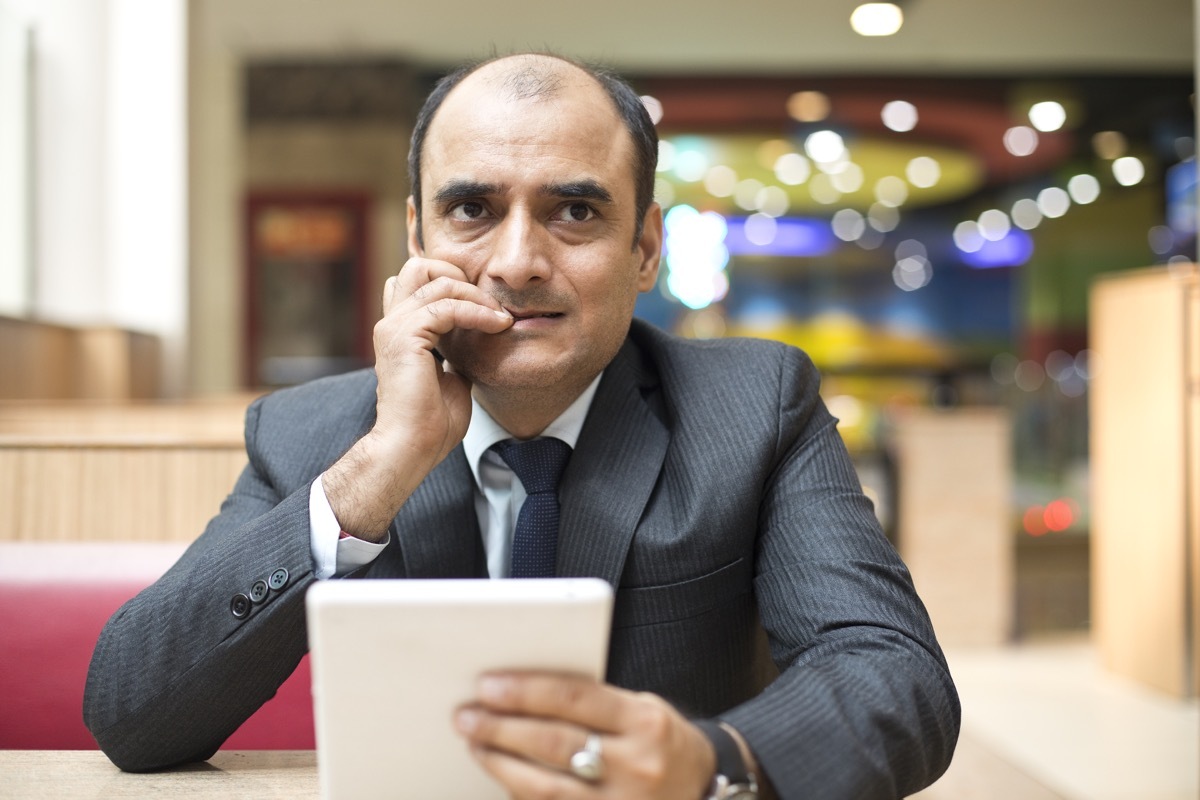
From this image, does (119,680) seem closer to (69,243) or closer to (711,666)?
(711,666)

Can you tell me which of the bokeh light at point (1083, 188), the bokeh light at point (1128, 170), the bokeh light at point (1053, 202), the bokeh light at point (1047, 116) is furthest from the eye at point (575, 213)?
the bokeh light at point (1053, 202)

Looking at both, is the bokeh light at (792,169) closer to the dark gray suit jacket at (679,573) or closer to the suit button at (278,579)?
the dark gray suit jacket at (679,573)

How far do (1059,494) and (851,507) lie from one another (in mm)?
5844

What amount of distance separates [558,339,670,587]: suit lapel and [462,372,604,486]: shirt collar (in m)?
0.02

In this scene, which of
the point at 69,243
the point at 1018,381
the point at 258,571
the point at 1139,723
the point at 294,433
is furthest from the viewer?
the point at 1018,381

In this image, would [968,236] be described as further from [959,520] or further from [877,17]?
[959,520]

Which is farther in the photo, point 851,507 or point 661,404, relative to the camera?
point 661,404

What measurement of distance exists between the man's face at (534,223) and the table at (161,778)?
0.45 m

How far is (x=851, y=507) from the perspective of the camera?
1.17 m

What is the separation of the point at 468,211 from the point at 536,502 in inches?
13.3

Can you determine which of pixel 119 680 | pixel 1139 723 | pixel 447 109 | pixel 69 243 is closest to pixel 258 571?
pixel 119 680

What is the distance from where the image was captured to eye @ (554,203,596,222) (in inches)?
46.2

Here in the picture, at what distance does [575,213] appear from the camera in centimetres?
118

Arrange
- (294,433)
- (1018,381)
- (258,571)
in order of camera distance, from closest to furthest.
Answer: (258,571)
(294,433)
(1018,381)
